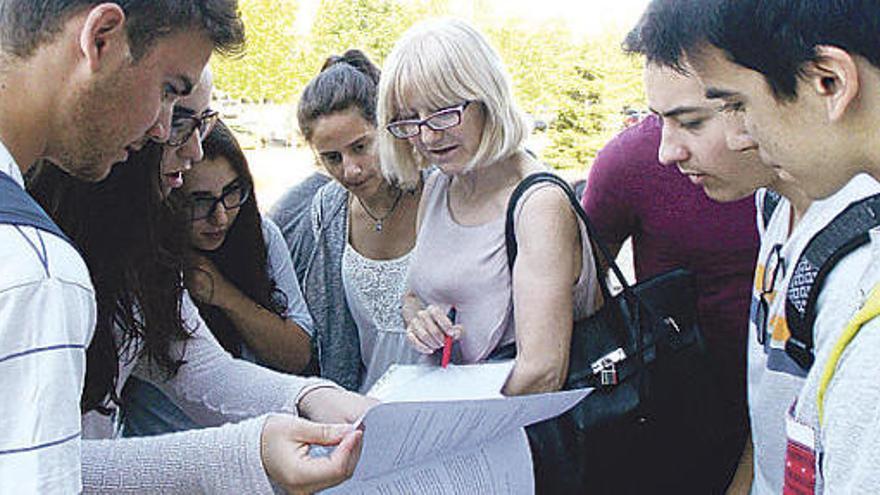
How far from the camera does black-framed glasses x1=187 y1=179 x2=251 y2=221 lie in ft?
6.44

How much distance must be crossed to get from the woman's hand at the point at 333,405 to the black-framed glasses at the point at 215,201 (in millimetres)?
626

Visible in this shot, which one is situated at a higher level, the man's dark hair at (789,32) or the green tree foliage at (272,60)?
the man's dark hair at (789,32)

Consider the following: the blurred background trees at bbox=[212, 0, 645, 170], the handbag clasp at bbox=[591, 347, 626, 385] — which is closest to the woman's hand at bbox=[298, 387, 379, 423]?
the handbag clasp at bbox=[591, 347, 626, 385]

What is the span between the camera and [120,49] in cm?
100

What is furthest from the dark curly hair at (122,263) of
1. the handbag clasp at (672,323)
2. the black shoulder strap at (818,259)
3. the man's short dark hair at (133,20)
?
the black shoulder strap at (818,259)

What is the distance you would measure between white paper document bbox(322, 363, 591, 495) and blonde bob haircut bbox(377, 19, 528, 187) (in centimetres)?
74

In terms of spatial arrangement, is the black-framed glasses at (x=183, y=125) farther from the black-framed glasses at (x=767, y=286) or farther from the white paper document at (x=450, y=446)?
the black-framed glasses at (x=767, y=286)

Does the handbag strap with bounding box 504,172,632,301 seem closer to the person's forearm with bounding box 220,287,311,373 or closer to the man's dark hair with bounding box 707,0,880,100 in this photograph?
the person's forearm with bounding box 220,287,311,373

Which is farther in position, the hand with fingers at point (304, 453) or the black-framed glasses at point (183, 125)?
the black-framed glasses at point (183, 125)

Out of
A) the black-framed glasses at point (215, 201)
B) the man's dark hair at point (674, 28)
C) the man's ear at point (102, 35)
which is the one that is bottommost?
the black-framed glasses at point (215, 201)

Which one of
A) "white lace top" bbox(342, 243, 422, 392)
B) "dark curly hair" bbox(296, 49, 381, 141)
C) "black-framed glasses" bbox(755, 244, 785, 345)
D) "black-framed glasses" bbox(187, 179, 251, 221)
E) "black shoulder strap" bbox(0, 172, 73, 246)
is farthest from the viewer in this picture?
"dark curly hair" bbox(296, 49, 381, 141)

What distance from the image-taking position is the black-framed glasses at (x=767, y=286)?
137 centimetres

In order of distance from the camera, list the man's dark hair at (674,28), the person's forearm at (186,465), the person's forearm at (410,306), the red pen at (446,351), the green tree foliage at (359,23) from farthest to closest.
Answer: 1. the green tree foliage at (359,23)
2. the person's forearm at (410,306)
3. the red pen at (446,351)
4. the person's forearm at (186,465)
5. the man's dark hair at (674,28)

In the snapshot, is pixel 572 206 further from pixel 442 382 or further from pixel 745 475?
pixel 745 475
